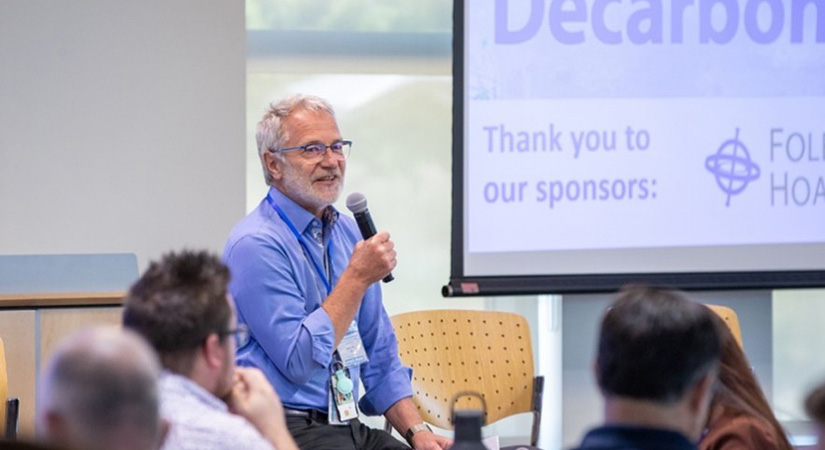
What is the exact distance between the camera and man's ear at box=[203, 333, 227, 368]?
1874 mm

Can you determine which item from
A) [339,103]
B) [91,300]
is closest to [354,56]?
[339,103]

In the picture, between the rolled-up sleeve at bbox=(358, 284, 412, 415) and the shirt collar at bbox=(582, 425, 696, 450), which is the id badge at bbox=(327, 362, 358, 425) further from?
the shirt collar at bbox=(582, 425, 696, 450)

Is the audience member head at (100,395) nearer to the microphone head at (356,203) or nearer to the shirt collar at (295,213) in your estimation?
the microphone head at (356,203)

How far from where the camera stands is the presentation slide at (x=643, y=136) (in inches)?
175

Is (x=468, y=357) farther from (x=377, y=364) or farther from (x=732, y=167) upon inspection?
(x=732, y=167)

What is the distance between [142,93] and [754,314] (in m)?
2.77

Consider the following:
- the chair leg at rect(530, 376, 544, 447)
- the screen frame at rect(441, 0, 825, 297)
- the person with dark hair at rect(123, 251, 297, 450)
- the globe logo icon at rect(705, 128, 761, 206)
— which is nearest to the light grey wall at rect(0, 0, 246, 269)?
the screen frame at rect(441, 0, 825, 297)

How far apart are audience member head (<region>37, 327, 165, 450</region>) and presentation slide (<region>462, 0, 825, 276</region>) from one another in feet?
10.2

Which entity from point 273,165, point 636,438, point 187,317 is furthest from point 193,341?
point 273,165

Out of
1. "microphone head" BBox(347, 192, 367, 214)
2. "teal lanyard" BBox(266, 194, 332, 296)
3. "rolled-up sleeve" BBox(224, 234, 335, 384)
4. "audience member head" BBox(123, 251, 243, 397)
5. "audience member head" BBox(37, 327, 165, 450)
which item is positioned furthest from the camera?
"teal lanyard" BBox(266, 194, 332, 296)

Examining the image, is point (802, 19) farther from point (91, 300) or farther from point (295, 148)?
point (91, 300)

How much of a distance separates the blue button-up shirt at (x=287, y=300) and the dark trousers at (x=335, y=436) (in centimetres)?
6

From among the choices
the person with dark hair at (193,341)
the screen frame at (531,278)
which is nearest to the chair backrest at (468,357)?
the screen frame at (531,278)

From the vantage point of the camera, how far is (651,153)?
4539mm
